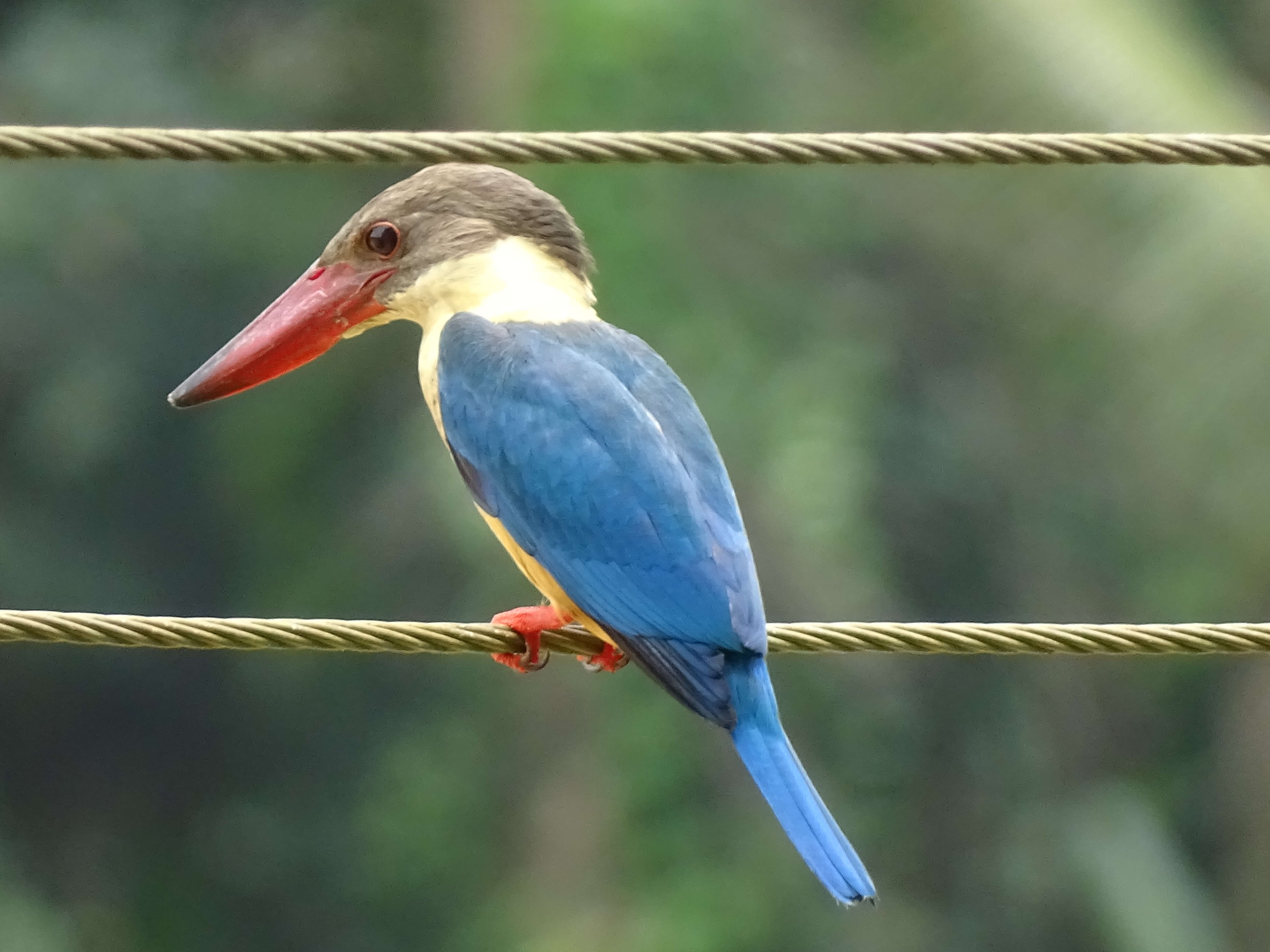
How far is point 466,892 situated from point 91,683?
2.36 meters

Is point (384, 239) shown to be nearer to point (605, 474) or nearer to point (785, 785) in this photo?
point (605, 474)

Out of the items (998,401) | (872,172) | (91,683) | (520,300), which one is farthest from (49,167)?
(520,300)

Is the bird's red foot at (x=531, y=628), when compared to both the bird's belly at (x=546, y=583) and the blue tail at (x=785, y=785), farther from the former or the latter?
the blue tail at (x=785, y=785)

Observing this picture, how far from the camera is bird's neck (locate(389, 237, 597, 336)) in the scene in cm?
256

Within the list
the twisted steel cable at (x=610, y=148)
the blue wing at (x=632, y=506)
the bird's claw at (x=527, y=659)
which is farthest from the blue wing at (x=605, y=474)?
the twisted steel cable at (x=610, y=148)

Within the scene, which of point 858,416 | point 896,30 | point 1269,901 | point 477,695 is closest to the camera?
point 896,30

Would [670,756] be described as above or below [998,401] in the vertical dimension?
below

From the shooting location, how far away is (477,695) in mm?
9297

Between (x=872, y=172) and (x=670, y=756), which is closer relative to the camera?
(x=670, y=756)

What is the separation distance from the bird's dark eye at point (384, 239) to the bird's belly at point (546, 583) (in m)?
0.49

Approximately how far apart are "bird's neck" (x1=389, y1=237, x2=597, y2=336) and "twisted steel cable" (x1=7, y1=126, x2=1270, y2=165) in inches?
22.3

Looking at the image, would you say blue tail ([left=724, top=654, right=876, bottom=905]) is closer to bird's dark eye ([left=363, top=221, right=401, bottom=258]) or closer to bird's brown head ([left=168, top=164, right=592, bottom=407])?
bird's brown head ([left=168, top=164, right=592, bottom=407])

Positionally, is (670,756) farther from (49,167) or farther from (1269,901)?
(49,167)

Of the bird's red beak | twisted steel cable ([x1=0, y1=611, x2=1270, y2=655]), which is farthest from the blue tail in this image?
the bird's red beak
